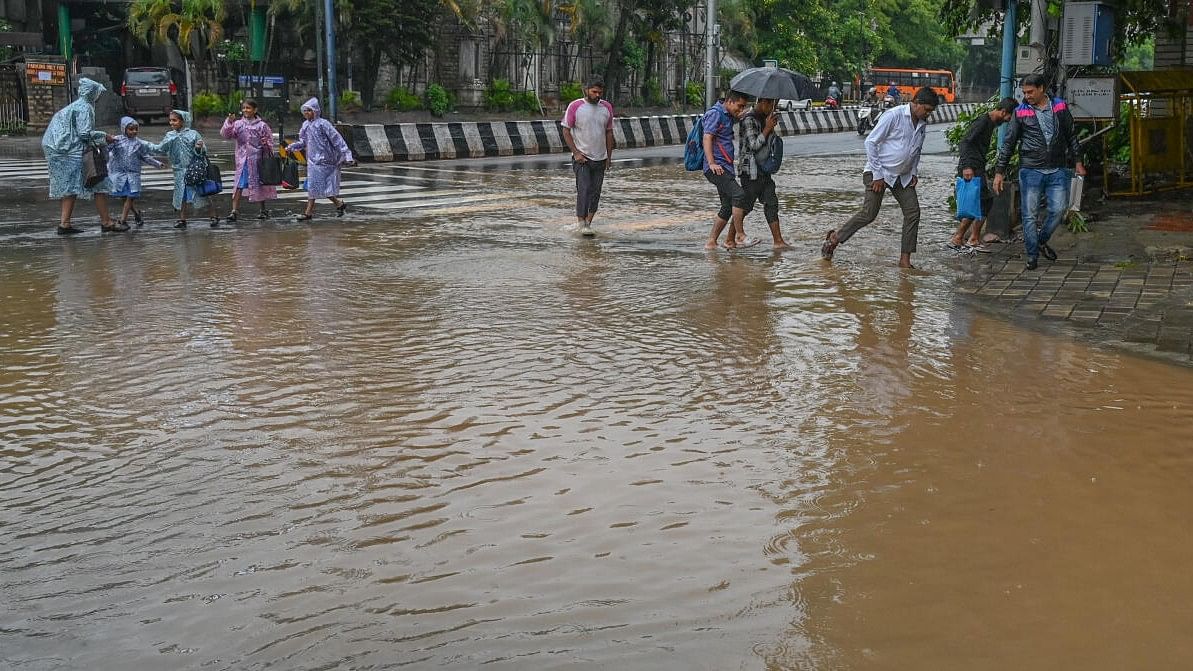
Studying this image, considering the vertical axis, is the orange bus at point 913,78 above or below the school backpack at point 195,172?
above

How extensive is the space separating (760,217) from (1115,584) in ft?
39.0

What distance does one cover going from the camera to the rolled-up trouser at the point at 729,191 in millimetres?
12641

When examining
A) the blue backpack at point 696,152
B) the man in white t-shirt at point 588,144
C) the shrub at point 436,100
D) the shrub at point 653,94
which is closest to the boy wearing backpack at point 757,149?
the blue backpack at point 696,152

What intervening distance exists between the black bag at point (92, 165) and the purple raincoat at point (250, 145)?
1.61 meters

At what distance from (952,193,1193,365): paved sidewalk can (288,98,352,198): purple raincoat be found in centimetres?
738

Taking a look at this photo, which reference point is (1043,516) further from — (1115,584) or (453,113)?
(453,113)

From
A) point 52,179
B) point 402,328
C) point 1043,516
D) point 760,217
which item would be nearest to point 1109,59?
point 760,217

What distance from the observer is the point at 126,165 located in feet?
47.6

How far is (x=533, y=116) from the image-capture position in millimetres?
46281

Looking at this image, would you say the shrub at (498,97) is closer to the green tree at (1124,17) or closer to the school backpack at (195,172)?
the green tree at (1124,17)

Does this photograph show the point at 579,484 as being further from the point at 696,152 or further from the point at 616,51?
the point at 616,51

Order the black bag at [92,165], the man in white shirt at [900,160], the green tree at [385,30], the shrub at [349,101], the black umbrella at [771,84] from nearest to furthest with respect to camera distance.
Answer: the man in white shirt at [900,160], the black umbrella at [771,84], the black bag at [92,165], the green tree at [385,30], the shrub at [349,101]

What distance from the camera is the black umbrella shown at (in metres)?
12.5

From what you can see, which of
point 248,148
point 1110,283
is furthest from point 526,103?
point 1110,283
